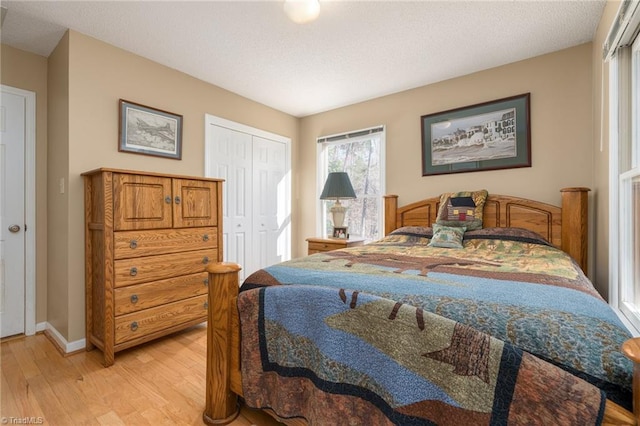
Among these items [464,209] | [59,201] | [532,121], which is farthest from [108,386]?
[532,121]

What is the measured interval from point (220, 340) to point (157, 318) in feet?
3.79

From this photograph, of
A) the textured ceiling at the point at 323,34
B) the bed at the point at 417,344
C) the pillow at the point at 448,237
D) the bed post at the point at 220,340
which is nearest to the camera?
the bed at the point at 417,344

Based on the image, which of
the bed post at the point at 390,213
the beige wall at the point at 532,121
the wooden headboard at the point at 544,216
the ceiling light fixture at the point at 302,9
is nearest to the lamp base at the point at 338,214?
the bed post at the point at 390,213

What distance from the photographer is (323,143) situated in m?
4.04

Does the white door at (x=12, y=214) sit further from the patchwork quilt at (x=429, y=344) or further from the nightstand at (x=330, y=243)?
the nightstand at (x=330, y=243)

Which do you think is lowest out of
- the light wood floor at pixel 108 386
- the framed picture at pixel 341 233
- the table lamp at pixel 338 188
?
the light wood floor at pixel 108 386

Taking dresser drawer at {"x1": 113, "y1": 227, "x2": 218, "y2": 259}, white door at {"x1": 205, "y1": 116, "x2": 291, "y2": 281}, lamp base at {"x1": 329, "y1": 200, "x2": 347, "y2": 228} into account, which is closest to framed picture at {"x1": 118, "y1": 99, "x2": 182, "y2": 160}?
white door at {"x1": 205, "y1": 116, "x2": 291, "y2": 281}

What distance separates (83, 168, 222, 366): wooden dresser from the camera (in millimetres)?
2055

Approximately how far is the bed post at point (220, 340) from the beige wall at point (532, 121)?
2.43 meters

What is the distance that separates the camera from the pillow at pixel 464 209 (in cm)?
259

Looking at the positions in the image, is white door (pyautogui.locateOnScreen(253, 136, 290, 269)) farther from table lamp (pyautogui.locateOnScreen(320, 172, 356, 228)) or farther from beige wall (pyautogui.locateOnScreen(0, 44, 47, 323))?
beige wall (pyautogui.locateOnScreen(0, 44, 47, 323))

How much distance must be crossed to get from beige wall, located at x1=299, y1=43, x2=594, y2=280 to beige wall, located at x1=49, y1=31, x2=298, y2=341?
2161 millimetres

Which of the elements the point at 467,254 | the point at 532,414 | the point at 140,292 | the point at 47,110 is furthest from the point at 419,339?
the point at 47,110

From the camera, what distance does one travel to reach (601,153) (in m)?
2.11
